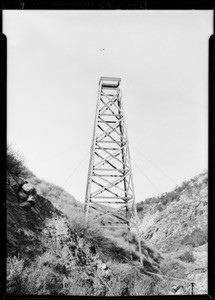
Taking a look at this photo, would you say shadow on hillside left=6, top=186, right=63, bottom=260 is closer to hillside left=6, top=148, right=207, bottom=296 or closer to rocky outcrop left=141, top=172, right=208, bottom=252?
hillside left=6, top=148, right=207, bottom=296

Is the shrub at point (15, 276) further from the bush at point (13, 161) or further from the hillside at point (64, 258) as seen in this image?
the bush at point (13, 161)

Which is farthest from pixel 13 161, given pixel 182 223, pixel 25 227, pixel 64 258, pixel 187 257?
pixel 182 223

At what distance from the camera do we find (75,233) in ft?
21.9

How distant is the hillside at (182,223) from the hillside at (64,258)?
417 cm

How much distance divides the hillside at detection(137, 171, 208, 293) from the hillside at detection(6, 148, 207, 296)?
4170 millimetres

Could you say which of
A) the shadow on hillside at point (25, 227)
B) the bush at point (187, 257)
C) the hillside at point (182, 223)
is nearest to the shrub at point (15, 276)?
the shadow on hillside at point (25, 227)

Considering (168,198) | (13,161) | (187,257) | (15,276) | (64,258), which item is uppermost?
(13,161)

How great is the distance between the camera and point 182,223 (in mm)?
17141

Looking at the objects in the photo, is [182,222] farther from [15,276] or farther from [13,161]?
[15,276]

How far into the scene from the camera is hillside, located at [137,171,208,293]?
522 inches

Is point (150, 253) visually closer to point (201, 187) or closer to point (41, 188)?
point (41, 188)

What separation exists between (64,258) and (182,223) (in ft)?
44.0
